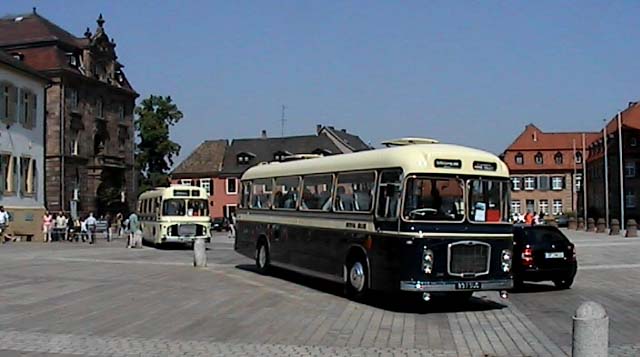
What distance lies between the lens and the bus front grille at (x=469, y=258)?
1483cm

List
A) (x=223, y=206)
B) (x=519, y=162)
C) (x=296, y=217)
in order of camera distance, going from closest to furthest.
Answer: (x=296, y=217)
(x=223, y=206)
(x=519, y=162)

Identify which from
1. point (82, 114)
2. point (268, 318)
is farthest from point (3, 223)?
point (82, 114)

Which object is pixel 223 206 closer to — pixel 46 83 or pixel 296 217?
pixel 46 83

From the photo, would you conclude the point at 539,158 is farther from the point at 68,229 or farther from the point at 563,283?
the point at 563,283

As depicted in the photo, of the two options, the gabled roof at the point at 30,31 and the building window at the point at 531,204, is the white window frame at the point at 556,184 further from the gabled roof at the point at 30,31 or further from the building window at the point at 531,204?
the gabled roof at the point at 30,31

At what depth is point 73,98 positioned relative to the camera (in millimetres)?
73812

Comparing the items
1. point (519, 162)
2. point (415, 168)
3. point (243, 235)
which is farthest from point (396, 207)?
point (519, 162)

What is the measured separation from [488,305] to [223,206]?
294 feet

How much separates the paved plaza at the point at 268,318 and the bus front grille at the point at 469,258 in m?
0.77

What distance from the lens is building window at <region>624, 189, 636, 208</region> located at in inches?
4043

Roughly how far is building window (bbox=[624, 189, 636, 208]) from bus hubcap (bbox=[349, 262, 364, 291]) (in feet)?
306

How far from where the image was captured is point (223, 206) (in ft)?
→ 344

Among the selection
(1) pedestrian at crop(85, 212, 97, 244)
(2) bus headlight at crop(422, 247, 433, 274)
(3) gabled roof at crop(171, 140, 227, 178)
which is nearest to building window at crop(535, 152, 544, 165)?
(3) gabled roof at crop(171, 140, 227, 178)

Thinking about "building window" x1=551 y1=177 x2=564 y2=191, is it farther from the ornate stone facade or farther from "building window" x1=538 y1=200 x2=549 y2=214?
the ornate stone facade
